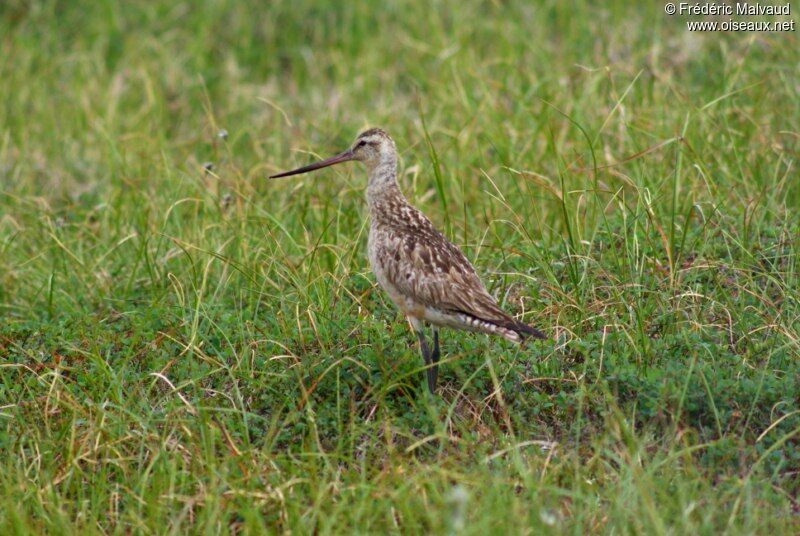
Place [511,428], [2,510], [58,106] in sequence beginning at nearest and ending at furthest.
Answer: [2,510], [511,428], [58,106]

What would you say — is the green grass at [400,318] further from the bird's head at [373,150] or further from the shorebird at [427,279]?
the bird's head at [373,150]

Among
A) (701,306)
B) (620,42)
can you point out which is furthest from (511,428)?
(620,42)

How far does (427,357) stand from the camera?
595 centimetres

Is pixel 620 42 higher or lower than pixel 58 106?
higher

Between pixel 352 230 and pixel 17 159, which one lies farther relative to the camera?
pixel 17 159

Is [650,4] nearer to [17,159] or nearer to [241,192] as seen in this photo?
[241,192]

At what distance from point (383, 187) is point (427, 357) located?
111 cm

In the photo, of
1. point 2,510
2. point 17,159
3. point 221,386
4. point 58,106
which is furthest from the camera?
point 58,106

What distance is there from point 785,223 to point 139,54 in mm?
6923

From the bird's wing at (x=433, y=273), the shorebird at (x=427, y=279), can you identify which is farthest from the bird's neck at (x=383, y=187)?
the bird's wing at (x=433, y=273)

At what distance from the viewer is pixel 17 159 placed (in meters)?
9.75

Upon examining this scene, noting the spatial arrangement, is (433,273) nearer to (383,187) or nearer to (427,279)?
(427,279)

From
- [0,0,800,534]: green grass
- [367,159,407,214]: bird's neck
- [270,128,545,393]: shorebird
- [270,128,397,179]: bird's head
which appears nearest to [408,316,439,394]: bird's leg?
[270,128,545,393]: shorebird

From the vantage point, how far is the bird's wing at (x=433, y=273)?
5.65 meters
